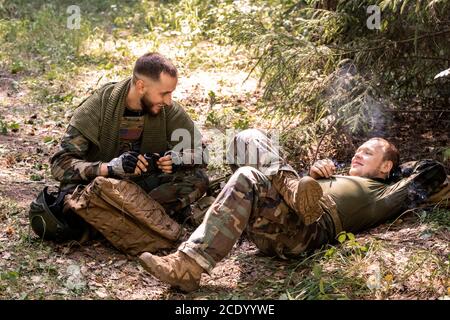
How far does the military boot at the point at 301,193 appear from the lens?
4273mm

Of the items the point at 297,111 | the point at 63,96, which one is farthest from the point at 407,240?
the point at 63,96

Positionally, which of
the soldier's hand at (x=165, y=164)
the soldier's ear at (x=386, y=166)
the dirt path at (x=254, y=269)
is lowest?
the dirt path at (x=254, y=269)

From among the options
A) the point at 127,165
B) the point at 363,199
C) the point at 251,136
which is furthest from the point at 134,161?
the point at 363,199

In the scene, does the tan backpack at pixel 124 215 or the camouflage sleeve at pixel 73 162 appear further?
the camouflage sleeve at pixel 73 162

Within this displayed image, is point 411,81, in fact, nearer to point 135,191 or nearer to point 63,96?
point 135,191

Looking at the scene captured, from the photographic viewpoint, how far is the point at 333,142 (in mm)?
6613

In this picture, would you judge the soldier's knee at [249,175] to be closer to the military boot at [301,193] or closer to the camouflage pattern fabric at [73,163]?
the military boot at [301,193]

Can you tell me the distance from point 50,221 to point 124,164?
0.64m

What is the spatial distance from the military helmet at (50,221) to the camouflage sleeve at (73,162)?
0.18m

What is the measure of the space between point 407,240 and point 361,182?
1.74ft

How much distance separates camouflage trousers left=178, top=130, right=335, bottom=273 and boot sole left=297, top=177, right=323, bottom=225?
0.19 metres

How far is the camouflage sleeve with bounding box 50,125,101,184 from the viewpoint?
5.05 metres

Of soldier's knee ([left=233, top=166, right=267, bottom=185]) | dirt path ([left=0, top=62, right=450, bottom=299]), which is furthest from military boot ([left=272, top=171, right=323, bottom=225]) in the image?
dirt path ([left=0, top=62, right=450, bottom=299])

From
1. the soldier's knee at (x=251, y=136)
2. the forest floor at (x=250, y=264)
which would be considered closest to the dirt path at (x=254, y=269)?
the forest floor at (x=250, y=264)
